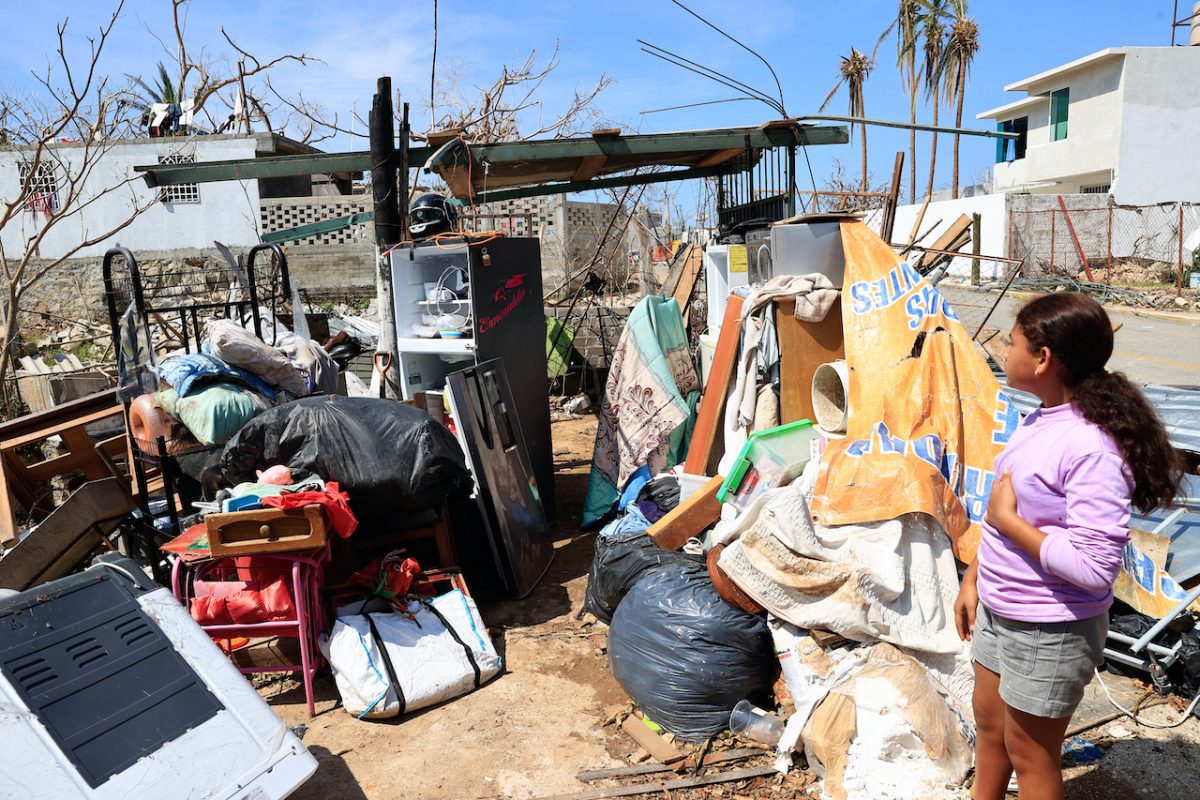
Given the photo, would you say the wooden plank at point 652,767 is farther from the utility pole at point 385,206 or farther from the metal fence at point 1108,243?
Answer: the metal fence at point 1108,243

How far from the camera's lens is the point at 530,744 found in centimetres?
323

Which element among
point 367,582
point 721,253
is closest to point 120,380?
point 367,582

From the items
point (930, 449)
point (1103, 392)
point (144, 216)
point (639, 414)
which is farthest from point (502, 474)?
point (144, 216)

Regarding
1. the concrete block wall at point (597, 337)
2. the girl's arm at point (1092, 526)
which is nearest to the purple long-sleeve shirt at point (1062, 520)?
the girl's arm at point (1092, 526)

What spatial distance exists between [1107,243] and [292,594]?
72.0 feet

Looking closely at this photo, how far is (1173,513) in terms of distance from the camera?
366 cm

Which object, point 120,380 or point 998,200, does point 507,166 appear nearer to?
point 120,380

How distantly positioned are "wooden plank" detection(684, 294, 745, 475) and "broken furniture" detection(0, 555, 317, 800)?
3.11 meters

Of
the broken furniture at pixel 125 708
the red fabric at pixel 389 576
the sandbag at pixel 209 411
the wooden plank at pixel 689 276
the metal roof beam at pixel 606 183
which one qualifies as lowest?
the red fabric at pixel 389 576

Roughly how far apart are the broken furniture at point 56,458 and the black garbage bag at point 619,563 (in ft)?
11.0

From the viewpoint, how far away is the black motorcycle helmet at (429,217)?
5620mm

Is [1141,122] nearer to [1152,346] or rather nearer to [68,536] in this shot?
[1152,346]

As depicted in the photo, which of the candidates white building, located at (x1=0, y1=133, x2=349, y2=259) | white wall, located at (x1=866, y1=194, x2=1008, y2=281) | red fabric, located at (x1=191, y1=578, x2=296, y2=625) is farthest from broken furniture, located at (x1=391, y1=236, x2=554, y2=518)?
white wall, located at (x1=866, y1=194, x2=1008, y2=281)

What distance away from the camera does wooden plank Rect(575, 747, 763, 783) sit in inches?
117
